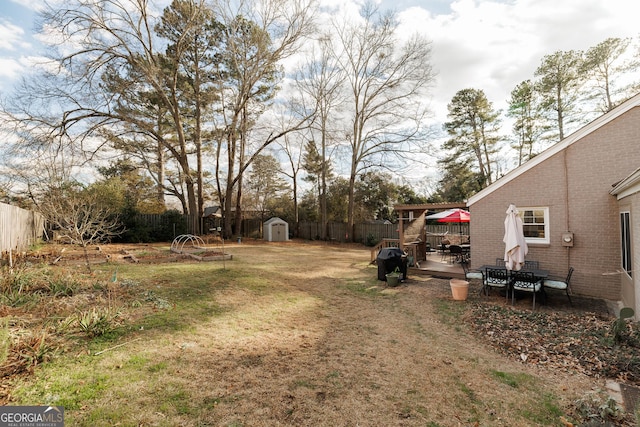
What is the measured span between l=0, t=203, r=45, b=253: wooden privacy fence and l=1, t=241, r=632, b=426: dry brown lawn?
27.9 ft

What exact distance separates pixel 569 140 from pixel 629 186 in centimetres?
282

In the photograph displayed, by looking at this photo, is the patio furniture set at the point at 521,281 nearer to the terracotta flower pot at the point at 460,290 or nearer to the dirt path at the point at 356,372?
the terracotta flower pot at the point at 460,290

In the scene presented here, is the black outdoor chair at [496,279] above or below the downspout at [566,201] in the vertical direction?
below

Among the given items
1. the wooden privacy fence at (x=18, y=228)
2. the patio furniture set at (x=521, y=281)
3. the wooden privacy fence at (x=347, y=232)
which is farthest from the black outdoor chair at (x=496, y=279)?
the wooden privacy fence at (x=18, y=228)

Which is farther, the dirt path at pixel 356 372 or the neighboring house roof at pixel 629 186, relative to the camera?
the neighboring house roof at pixel 629 186

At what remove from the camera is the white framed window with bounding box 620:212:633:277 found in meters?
6.25

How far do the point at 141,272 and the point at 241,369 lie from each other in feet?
21.7

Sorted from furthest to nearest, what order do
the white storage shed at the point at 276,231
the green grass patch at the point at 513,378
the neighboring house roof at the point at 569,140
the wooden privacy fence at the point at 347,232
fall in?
the white storage shed at the point at 276,231 → the wooden privacy fence at the point at 347,232 → the neighboring house roof at the point at 569,140 → the green grass patch at the point at 513,378

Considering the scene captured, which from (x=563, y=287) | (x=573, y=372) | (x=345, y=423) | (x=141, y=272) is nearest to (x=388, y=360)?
(x=345, y=423)

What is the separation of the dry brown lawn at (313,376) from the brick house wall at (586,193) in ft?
14.6

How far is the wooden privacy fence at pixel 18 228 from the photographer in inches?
364

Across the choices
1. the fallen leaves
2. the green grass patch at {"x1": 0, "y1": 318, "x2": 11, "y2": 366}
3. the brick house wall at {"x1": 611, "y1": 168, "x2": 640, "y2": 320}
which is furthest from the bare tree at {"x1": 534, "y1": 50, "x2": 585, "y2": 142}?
the green grass patch at {"x1": 0, "y1": 318, "x2": 11, "y2": 366}

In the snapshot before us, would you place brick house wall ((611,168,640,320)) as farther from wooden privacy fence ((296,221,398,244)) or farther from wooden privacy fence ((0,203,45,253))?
wooden privacy fence ((0,203,45,253))

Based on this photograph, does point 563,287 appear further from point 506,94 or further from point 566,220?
point 506,94
